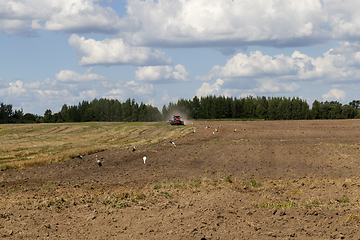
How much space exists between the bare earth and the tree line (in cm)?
10485

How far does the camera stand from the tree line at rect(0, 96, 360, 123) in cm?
12462

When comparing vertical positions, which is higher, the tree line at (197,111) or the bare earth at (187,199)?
the tree line at (197,111)

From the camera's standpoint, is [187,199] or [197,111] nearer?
[187,199]

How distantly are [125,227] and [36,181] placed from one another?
463 inches

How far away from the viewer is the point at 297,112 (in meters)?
A: 124

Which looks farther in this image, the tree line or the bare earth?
the tree line

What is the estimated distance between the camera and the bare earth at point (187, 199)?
9773 millimetres

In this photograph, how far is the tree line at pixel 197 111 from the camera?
409 ft

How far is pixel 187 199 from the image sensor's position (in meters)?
12.8

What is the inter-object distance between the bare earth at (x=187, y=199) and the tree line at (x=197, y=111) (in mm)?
104849

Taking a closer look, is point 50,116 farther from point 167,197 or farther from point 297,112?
point 167,197

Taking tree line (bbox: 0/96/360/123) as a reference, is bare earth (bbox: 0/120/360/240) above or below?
below

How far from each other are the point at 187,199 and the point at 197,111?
122 metres

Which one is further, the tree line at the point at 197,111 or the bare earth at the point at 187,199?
the tree line at the point at 197,111
